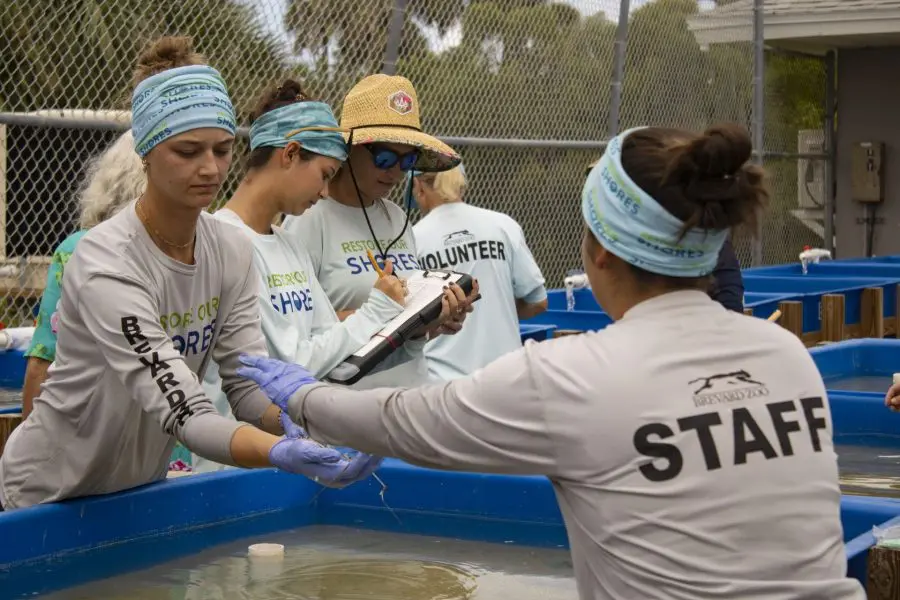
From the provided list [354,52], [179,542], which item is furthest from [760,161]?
[179,542]

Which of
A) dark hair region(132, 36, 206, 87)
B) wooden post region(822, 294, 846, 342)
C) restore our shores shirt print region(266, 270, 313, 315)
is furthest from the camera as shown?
wooden post region(822, 294, 846, 342)

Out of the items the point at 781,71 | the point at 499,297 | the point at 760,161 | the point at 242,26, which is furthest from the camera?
the point at 781,71

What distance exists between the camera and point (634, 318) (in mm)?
2111

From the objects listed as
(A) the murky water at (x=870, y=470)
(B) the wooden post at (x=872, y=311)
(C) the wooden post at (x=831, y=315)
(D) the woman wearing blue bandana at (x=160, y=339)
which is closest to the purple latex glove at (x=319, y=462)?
(D) the woman wearing blue bandana at (x=160, y=339)

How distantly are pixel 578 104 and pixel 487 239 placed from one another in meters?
4.97

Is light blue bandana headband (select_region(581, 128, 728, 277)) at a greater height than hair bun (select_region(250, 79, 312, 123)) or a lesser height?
lesser

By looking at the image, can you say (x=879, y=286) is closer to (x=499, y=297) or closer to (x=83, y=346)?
(x=499, y=297)

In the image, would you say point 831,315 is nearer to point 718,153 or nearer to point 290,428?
point 290,428

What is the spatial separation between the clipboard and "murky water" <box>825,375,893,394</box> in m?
3.64

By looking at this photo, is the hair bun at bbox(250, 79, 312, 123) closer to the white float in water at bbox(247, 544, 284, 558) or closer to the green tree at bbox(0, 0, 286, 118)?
the white float in water at bbox(247, 544, 284, 558)

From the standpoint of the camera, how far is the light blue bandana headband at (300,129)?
3816 mm

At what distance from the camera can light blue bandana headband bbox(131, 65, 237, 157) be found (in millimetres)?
2965

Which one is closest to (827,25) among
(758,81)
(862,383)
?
(758,81)

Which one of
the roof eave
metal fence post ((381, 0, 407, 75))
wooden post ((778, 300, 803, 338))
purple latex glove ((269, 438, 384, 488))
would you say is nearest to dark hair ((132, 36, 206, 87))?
purple latex glove ((269, 438, 384, 488))
